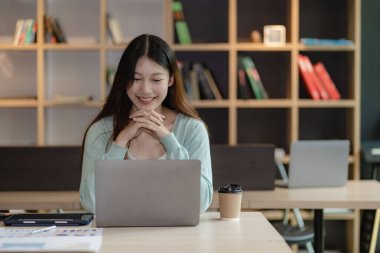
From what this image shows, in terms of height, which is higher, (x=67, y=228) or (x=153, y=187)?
(x=153, y=187)

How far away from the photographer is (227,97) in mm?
5156

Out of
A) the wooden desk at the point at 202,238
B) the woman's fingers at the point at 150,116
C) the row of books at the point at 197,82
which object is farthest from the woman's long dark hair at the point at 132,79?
the row of books at the point at 197,82

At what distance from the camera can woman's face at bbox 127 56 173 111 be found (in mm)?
2648

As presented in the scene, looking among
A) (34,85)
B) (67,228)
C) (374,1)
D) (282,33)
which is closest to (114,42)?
(34,85)

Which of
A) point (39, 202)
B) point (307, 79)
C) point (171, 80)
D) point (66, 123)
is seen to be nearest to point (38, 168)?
point (39, 202)

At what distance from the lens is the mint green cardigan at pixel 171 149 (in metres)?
2.58

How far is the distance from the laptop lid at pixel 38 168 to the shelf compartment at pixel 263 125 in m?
1.83

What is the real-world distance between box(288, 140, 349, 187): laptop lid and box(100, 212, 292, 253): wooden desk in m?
1.33

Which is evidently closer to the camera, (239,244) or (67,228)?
(239,244)

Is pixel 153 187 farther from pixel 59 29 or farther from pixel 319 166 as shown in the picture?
pixel 59 29

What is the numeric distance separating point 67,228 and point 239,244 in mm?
553

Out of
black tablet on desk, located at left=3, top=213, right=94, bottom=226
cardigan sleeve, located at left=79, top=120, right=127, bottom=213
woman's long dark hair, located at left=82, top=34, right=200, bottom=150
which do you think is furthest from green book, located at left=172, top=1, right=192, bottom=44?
black tablet on desk, located at left=3, top=213, right=94, bottom=226

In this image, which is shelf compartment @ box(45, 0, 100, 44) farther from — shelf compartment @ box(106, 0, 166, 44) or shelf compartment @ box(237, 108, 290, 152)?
shelf compartment @ box(237, 108, 290, 152)

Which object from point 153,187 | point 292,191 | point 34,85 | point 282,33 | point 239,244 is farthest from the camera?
point 34,85
